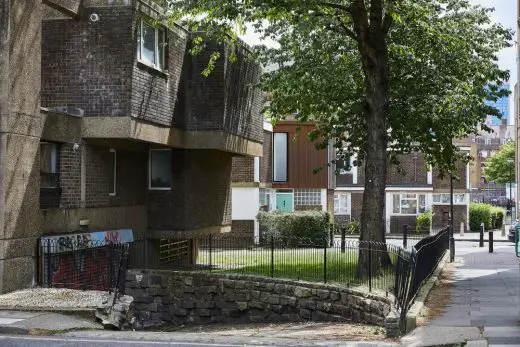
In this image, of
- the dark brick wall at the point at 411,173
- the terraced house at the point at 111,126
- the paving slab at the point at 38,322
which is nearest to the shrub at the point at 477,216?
the dark brick wall at the point at 411,173

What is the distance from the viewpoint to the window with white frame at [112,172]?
22609 millimetres

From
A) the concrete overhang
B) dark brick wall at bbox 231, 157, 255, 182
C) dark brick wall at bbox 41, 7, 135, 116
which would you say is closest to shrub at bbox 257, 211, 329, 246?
dark brick wall at bbox 231, 157, 255, 182

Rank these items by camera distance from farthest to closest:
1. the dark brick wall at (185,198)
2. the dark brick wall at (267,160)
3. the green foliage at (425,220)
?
the green foliage at (425,220)
the dark brick wall at (267,160)
the dark brick wall at (185,198)

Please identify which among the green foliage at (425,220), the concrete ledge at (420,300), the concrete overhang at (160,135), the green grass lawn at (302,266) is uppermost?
the concrete overhang at (160,135)

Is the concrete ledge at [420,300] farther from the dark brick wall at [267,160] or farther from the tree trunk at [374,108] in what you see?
the dark brick wall at [267,160]

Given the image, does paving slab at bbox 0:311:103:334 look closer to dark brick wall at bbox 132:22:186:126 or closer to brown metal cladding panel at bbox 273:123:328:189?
dark brick wall at bbox 132:22:186:126

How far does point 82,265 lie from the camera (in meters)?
20.4

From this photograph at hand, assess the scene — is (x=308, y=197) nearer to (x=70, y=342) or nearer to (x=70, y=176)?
(x=70, y=176)

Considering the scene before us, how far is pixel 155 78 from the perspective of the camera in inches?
864

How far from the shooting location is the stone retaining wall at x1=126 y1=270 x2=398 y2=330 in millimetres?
18688

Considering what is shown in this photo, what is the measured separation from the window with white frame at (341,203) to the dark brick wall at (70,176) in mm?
40105

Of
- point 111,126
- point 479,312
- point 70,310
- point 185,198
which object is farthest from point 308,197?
point 70,310

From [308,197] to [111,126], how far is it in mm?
25947

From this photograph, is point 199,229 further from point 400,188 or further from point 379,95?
point 400,188
